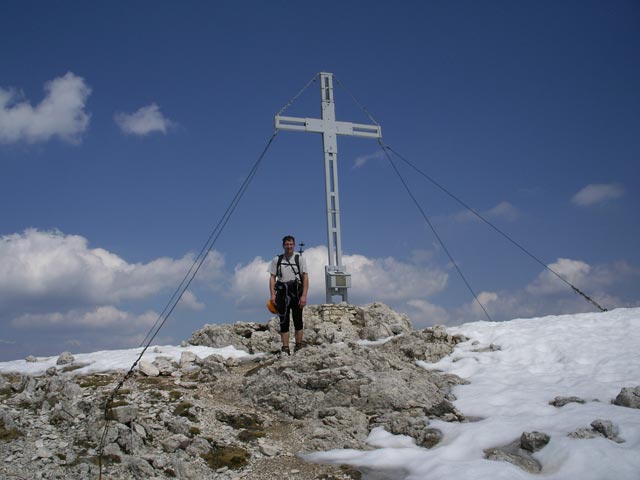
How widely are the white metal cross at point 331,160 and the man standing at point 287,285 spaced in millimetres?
4868

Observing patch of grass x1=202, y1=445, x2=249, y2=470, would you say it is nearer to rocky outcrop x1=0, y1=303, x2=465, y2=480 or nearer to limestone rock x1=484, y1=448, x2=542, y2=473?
rocky outcrop x1=0, y1=303, x2=465, y2=480

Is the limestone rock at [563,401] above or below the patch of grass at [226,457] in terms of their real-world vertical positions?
above

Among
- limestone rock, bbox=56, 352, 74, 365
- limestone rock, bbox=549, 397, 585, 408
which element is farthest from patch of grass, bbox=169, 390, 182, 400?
limestone rock, bbox=549, 397, 585, 408

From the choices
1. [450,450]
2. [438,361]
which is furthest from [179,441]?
[438,361]

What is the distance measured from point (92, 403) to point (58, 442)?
4.24ft

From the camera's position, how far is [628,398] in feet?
23.5

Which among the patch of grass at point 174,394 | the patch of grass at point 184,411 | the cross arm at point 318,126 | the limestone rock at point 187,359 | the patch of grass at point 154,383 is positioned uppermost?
the cross arm at point 318,126

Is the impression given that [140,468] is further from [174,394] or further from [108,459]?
[174,394]

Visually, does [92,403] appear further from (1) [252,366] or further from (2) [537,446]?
(2) [537,446]

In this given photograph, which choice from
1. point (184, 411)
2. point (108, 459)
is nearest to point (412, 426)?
point (184, 411)

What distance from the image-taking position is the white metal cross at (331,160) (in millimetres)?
15461

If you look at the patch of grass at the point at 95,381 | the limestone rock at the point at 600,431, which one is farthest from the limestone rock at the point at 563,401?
the patch of grass at the point at 95,381


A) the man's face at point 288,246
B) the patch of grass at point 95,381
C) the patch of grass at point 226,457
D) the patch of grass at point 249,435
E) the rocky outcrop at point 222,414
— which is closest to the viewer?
the rocky outcrop at point 222,414

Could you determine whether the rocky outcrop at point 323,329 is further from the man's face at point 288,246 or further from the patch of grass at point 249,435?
the patch of grass at point 249,435
